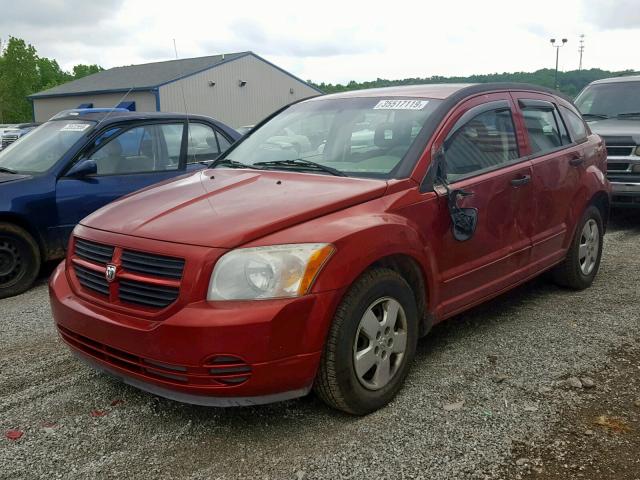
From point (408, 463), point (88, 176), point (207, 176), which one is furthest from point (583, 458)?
point (88, 176)

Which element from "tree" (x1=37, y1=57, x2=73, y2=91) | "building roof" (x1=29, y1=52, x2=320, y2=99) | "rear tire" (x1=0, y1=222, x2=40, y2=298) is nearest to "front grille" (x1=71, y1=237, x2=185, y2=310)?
"rear tire" (x1=0, y1=222, x2=40, y2=298)

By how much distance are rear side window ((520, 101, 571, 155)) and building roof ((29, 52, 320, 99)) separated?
106 ft

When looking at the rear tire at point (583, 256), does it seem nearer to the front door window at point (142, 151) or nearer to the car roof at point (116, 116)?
the front door window at point (142, 151)

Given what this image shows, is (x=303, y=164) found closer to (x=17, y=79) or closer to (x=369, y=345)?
(x=369, y=345)

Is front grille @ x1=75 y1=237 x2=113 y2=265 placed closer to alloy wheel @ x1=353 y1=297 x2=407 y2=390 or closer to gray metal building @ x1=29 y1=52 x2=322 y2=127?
alloy wheel @ x1=353 y1=297 x2=407 y2=390

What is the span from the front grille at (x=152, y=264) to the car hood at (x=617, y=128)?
7.27 m

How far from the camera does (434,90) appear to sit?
4.30m

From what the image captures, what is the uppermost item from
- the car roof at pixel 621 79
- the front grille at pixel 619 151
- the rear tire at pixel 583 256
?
the car roof at pixel 621 79

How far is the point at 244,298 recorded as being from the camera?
9.26ft

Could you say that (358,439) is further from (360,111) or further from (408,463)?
(360,111)

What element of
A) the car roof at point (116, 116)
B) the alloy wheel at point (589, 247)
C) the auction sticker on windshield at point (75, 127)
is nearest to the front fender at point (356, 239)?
the alloy wheel at point (589, 247)

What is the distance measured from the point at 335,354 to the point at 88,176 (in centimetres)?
403

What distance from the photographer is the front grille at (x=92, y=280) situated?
125 inches

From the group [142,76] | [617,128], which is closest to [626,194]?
[617,128]
